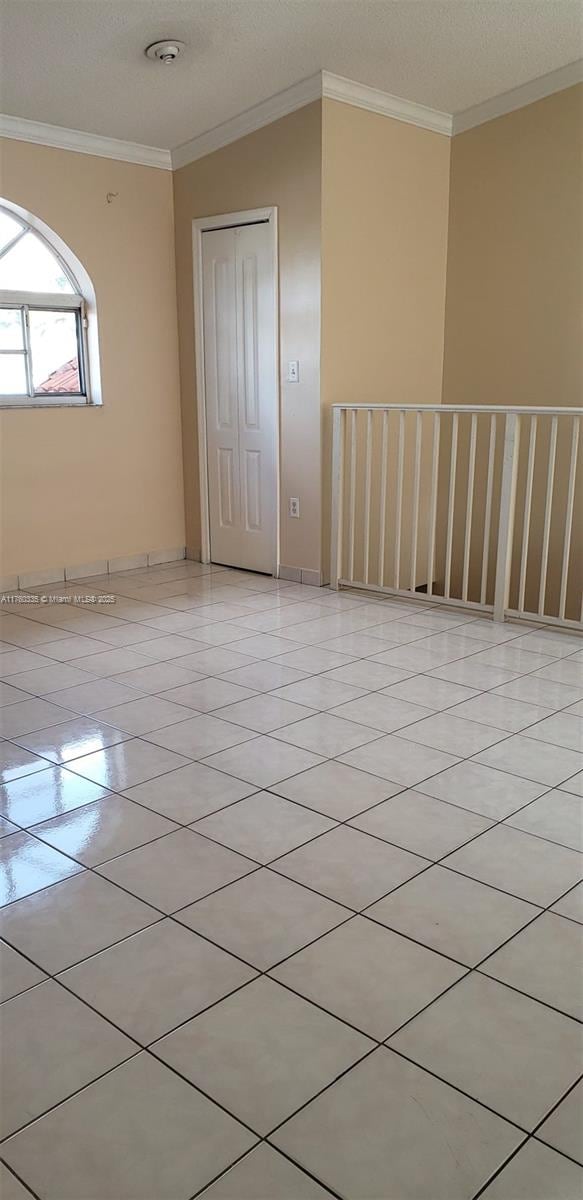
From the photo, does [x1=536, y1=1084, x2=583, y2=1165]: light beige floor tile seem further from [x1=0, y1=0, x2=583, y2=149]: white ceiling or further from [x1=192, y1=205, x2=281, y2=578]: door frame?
[x1=192, y1=205, x2=281, y2=578]: door frame

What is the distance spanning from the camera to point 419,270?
16.9 feet

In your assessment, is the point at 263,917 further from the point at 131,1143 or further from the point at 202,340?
the point at 202,340

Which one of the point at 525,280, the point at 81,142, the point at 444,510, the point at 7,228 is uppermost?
the point at 81,142

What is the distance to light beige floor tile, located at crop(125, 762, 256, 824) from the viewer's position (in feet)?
7.91

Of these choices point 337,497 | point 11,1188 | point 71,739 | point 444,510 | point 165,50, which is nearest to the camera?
point 11,1188

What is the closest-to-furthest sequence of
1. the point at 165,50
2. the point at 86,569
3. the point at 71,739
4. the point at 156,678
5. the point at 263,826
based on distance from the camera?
the point at 263,826
the point at 71,739
the point at 156,678
the point at 165,50
the point at 86,569

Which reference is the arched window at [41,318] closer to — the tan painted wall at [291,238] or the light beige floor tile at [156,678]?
the tan painted wall at [291,238]

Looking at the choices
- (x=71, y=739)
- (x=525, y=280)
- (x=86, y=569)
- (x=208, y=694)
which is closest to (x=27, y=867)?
(x=71, y=739)

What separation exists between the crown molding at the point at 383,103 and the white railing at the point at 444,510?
1.53 m

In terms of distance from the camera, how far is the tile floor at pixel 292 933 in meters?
1.37

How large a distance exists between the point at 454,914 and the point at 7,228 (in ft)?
14.4

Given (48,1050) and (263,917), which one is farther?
(263,917)

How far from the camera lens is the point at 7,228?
189 inches

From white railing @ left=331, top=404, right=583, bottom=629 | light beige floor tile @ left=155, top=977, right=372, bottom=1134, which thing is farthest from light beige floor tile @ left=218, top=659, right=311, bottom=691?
light beige floor tile @ left=155, top=977, right=372, bottom=1134
